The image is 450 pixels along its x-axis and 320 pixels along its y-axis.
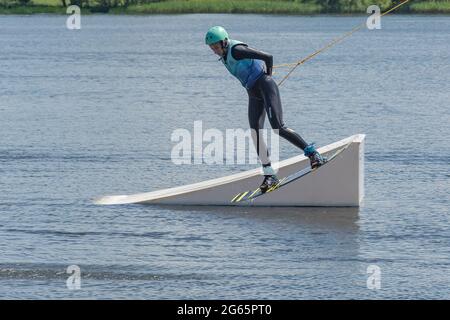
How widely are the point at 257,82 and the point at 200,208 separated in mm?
2508

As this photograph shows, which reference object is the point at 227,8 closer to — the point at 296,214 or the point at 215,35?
the point at 296,214

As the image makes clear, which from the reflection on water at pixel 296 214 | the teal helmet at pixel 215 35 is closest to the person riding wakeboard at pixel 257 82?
the teal helmet at pixel 215 35

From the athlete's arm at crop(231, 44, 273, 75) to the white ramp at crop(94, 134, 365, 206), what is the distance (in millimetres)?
2046

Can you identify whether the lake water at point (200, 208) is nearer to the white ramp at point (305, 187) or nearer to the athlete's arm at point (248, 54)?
the white ramp at point (305, 187)

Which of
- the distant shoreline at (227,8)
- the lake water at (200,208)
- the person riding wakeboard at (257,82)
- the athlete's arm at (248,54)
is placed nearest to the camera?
the lake water at (200,208)

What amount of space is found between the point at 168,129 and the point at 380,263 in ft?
54.6

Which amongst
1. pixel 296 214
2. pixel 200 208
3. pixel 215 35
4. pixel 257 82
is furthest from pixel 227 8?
pixel 215 35

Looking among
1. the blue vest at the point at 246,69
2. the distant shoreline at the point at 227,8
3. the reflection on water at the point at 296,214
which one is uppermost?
the blue vest at the point at 246,69

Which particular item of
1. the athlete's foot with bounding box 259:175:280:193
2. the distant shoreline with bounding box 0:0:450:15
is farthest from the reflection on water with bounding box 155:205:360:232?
the distant shoreline with bounding box 0:0:450:15

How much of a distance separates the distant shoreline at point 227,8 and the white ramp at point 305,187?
109m

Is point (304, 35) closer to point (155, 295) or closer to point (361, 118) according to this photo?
point (361, 118)

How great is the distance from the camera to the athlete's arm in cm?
1705

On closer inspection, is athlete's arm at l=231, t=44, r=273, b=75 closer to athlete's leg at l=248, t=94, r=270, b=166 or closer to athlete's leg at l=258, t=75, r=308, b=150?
athlete's leg at l=258, t=75, r=308, b=150

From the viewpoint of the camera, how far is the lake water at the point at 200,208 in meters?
14.7
